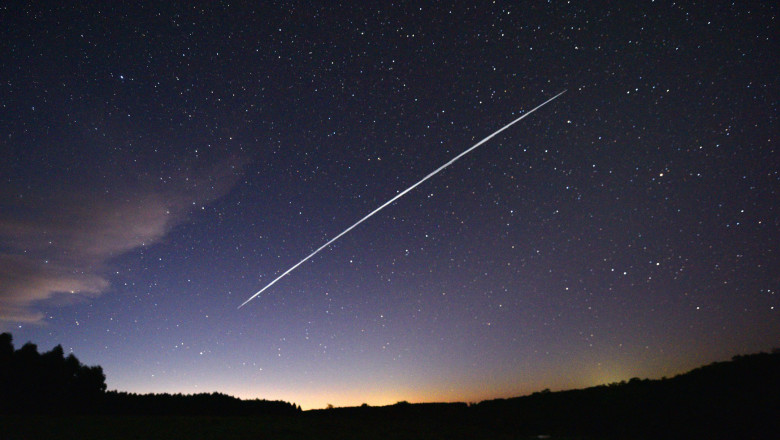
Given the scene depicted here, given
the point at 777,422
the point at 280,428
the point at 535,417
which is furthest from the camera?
the point at 535,417

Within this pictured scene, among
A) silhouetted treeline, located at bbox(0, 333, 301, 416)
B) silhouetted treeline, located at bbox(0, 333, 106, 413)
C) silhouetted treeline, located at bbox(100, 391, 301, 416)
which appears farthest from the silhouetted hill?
silhouetted treeline, located at bbox(0, 333, 106, 413)

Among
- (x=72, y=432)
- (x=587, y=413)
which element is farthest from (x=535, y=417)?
(x=72, y=432)

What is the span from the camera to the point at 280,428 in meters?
12.8

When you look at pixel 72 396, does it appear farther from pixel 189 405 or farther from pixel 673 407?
pixel 673 407

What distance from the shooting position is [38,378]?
2450 centimetres

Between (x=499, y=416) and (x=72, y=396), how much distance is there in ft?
82.5

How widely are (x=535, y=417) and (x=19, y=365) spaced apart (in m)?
29.3

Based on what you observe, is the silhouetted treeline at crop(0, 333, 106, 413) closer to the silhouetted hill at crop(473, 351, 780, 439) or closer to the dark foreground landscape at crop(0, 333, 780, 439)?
the dark foreground landscape at crop(0, 333, 780, 439)

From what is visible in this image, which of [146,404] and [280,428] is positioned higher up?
[146,404]

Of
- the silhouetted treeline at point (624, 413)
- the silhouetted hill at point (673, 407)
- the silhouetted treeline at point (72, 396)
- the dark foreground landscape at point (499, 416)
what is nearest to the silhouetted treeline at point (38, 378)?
the silhouetted treeline at point (72, 396)

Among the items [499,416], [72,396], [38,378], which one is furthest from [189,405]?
[38,378]

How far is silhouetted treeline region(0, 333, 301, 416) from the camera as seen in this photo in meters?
17.1

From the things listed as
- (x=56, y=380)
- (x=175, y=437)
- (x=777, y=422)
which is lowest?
(x=777, y=422)

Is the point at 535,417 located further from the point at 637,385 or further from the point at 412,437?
the point at 412,437
